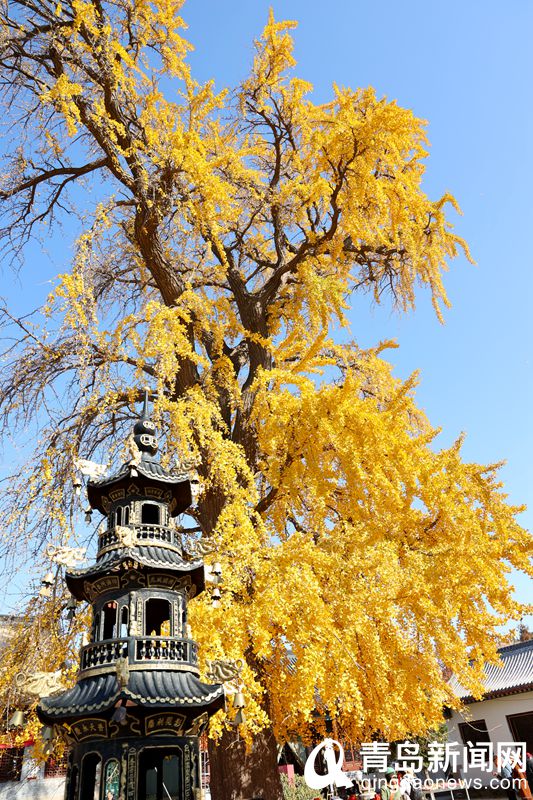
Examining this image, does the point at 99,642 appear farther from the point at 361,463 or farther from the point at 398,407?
the point at 398,407

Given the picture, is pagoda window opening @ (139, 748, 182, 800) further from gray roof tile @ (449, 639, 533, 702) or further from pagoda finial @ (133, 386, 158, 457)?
gray roof tile @ (449, 639, 533, 702)

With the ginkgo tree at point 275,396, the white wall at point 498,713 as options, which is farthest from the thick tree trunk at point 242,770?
the white wall at point 498,713

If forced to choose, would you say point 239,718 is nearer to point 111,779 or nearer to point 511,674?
point 111,779

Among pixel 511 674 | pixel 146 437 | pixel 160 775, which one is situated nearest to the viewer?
pixel 160 775

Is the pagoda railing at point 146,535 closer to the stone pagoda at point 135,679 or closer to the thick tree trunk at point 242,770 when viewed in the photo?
the stone pagoda at point 135,679

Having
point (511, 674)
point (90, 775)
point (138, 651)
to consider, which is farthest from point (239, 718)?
point (511, 674)

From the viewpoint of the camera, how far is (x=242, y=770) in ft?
24.1

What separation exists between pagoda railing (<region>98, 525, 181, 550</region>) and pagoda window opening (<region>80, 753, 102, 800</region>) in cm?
209

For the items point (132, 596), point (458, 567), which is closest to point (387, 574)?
point (458, 567)

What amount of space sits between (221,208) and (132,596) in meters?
7.56

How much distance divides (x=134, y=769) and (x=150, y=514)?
9.48 feet

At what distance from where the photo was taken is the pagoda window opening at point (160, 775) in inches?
205

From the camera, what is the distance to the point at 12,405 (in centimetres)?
911

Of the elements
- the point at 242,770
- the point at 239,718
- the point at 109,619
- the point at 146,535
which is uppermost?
the point at 146,535
